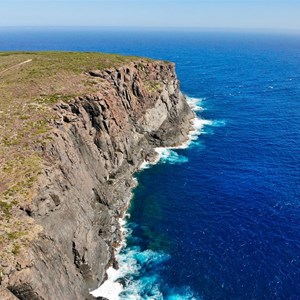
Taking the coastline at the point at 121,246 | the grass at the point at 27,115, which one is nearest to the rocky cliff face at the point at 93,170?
the coastline at the point at 121,246

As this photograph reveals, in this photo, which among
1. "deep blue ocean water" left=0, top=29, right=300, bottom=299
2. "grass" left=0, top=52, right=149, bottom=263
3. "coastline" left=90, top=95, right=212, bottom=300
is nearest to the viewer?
"grass" left=0, top=52, right=149, bottom=263

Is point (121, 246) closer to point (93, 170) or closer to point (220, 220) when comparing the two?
point (93, 170)

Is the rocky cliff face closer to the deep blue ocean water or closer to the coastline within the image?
the coastline

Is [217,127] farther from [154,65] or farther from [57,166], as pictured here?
[57,166]

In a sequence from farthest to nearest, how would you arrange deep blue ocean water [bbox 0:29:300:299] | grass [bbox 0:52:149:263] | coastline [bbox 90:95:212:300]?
deep blue ocean water [bbox 0:29:300:299] → coastline [bbox 90:95:212:300] → grass [bbox 0:52:149:263]

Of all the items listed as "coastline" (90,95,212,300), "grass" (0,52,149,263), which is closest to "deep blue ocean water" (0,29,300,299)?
"coastline" (90,95,212,300)

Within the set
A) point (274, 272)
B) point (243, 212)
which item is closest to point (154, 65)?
point (243, 212)

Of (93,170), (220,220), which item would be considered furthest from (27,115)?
(220,220)

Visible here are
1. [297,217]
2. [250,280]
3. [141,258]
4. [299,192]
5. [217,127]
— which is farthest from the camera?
[217,127]
